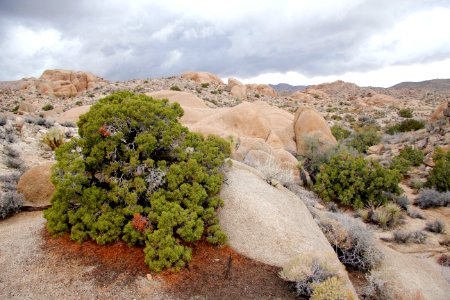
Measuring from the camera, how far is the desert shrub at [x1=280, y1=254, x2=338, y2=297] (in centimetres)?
513

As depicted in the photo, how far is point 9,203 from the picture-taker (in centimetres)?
725

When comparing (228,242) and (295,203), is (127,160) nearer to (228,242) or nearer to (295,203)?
(228,242)

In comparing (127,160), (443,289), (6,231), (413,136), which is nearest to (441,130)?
(413,136)

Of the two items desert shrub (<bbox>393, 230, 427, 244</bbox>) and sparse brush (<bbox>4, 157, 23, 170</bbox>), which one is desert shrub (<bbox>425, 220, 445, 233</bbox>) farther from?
sparse brush (<bbox>4, 157, 23, 170</bbox>)

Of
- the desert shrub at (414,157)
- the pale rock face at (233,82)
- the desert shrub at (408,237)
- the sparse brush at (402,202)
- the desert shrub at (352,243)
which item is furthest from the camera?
the pale rock face at (233,82)

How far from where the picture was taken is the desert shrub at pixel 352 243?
22.4ft

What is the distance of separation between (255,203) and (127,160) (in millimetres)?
2391

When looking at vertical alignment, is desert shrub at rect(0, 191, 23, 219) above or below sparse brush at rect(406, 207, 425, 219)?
above

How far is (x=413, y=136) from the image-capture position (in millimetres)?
21234

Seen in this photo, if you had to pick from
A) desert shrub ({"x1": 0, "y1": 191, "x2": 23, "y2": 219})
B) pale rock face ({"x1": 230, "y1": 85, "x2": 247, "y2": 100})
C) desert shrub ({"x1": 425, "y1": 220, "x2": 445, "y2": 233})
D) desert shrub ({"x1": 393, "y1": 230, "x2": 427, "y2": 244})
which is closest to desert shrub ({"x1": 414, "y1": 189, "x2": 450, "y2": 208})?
desert shrub ({"x1": 425, "y1": 220, "x2": 445, "y2": 233})

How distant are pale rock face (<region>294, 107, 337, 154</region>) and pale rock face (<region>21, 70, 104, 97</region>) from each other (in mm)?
35918

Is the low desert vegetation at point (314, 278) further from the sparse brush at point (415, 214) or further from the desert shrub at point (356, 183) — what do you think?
the sparse brush at point (415, 214)

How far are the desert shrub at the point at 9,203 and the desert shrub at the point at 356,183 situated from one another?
327 inches

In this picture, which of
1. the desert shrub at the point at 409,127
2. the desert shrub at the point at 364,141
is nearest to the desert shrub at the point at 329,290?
the desert shrub at the point at 364,141
